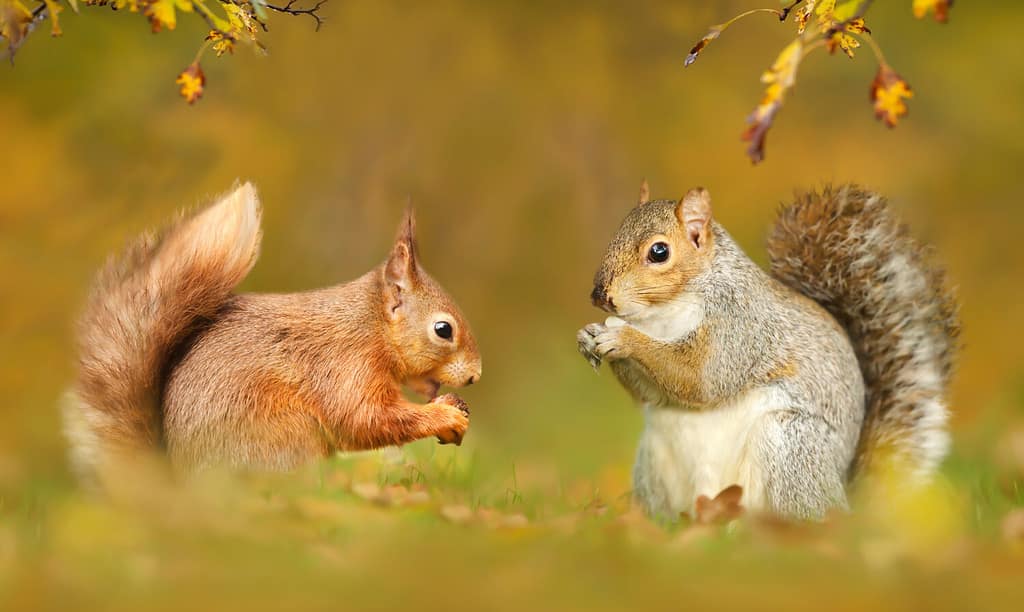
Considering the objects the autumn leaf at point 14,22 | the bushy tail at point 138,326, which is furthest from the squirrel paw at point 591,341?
the autumn leaf at point 14,22

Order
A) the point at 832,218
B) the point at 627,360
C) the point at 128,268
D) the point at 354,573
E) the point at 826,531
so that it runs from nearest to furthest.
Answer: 1. the point at 354,573
2. the point at 826,531
3. the point at 128,268
4. the point at 627,360
5. the point at 832,218

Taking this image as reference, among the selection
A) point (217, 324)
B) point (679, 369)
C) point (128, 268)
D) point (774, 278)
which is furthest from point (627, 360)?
point (128, 268)

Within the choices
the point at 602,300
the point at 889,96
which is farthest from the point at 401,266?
the point at 889,96

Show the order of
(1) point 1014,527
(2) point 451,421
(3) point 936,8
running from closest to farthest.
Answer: (3) point 936,8 → (1) point 1014,527 → (2) point 451,421

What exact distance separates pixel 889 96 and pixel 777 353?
1.07m

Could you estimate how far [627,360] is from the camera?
3514 millimetres

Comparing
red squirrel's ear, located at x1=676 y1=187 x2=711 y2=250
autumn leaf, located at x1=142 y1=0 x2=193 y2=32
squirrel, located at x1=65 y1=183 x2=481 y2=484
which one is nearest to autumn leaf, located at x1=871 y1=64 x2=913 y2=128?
red squirrel's ear, located at x1=676 y1=187 x2=711 y2=250

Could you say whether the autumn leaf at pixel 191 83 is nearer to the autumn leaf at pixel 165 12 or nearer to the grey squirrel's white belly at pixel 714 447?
the autumn leaf at pixel 165 12

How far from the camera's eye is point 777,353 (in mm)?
3484

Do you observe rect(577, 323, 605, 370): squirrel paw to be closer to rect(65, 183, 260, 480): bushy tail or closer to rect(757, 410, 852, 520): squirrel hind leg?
rect(757, 410, 852, 520): squirrel hind leg

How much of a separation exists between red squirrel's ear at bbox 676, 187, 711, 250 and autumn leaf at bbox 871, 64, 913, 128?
0.91m

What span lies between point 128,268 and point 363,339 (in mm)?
646

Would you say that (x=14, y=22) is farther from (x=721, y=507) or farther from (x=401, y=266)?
(x=721, y=507)

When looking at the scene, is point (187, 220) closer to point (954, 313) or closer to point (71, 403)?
point (71, 403)
